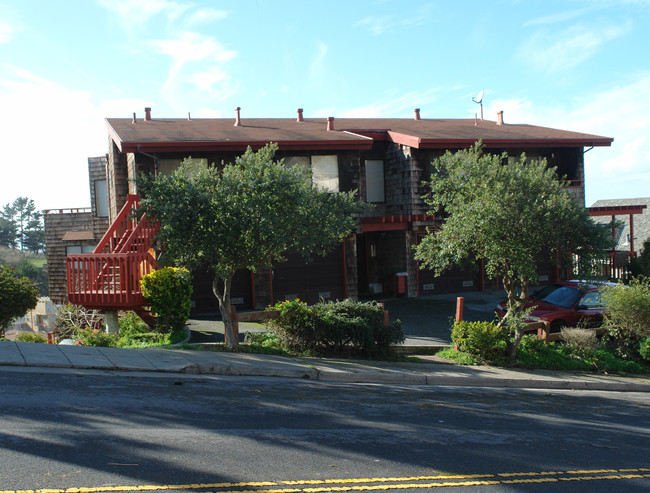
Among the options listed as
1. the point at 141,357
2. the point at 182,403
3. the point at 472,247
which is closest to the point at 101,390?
the point at 182,403

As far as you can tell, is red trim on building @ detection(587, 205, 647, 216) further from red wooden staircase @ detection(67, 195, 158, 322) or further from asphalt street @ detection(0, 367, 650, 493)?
red wooden staircase @ detection(67, 195, 158, 322)

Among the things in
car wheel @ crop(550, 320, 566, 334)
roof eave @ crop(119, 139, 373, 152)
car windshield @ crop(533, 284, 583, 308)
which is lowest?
car wheel @ crop(550, 320, 566, 334)

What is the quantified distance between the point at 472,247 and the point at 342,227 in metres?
2.81

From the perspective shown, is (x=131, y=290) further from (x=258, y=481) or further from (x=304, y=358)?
(x=258, y=481)

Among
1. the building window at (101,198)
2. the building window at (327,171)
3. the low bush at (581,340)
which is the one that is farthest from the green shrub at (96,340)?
the building window at (101,198)

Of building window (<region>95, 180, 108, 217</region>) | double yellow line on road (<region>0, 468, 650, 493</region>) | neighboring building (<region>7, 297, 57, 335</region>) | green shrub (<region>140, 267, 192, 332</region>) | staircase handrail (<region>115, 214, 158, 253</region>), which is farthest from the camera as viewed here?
neighboring building (<region>7, 297, 57, 335</region>)

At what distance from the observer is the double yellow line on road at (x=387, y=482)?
4.74 m

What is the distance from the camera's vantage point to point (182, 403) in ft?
24.5

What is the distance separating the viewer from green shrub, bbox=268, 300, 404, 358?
11.5 metres

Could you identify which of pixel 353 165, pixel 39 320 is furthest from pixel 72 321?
pixel 39 320

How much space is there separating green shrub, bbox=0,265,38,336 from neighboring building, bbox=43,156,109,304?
35.0ft

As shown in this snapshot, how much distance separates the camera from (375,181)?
70.0 ft

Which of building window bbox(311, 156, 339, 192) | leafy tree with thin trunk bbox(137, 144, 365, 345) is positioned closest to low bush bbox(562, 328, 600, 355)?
leafy tree with thin trunk bbox(137, 144, 365, 345)

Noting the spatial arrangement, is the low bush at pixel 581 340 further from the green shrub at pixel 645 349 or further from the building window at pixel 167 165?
the building window at pixel 167 165
